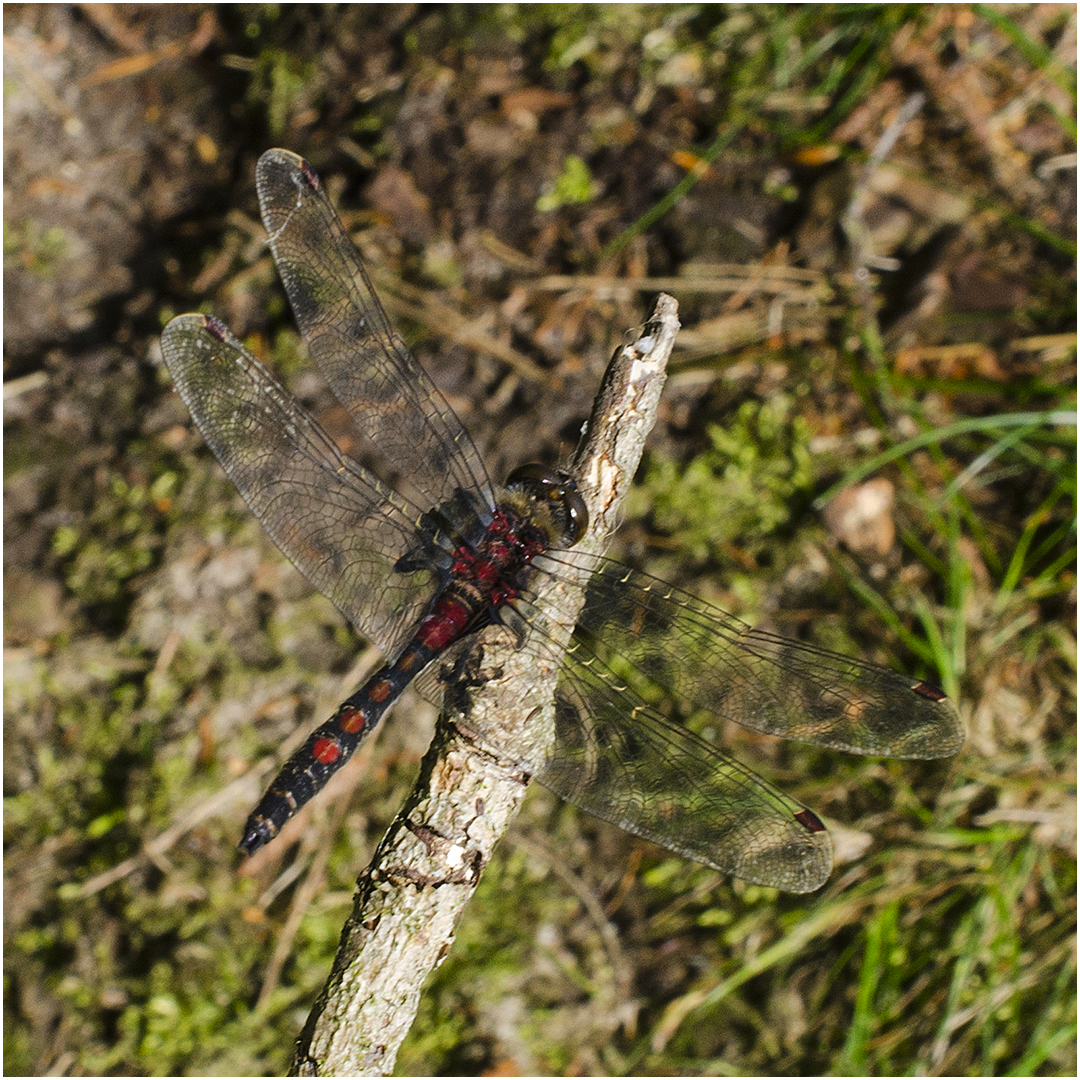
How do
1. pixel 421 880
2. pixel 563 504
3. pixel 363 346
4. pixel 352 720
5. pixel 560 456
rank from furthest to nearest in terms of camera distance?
1. pixel 560 456
2. pixel 363 346
3. pixel 352 720
4. pixel 563 504
5. pixel 421 880

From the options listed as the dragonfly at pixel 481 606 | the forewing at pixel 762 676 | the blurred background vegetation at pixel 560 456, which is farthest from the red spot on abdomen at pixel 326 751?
the blurred background vegetation at pixel 560 456

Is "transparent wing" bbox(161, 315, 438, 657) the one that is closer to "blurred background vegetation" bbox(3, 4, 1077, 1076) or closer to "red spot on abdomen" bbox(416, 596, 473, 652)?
"red spot on abdomen" bbox(416, 596, 473, 652)

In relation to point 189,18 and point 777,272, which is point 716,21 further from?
point 189,18

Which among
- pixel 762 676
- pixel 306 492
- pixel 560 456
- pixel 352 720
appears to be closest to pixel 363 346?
pixel 306 492

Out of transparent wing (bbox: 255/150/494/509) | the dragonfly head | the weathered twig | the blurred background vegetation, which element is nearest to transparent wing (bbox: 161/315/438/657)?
transparent wing (bbox: 255/150/494/509)

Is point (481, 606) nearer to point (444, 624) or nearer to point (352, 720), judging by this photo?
point (444, 624)

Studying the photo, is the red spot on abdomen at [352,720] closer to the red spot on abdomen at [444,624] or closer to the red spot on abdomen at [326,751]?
the red spot on abdomen at [326,751]
